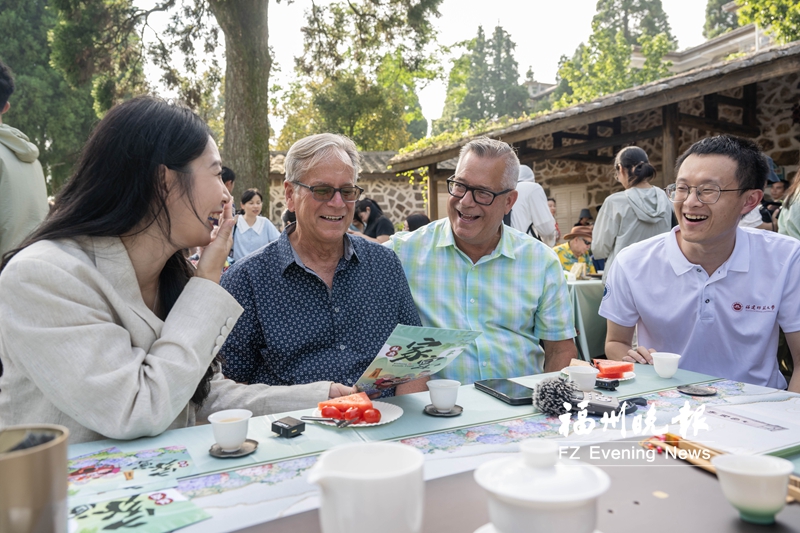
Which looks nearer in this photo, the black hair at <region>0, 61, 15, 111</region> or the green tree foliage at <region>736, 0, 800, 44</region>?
the black hair at <region>0, 61, 15, 111</region>

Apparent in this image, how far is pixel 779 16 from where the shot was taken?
12.8 meters

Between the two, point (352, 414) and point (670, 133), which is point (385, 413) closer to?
point (352, 414)

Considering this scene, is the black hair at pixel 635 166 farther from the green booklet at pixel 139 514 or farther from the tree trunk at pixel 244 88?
the tree trunk at pixel 244 88

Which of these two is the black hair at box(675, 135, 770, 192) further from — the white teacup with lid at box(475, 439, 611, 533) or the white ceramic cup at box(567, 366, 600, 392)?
the white teacup with lid at box(475, 439, 611, 533)

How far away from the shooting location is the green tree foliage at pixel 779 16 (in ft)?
40.6

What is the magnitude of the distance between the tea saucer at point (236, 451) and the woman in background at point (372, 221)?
20.8 ft

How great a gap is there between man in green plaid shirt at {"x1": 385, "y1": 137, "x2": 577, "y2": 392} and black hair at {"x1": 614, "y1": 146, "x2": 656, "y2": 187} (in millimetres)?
2956

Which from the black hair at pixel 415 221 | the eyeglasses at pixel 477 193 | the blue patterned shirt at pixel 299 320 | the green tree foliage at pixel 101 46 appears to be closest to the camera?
the blue patterned shirt at pixel 299 320

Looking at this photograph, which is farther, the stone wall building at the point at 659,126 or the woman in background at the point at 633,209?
the stone wall building at the point at 659,126

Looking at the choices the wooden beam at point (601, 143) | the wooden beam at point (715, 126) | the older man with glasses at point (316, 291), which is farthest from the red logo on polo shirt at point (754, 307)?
the wooden beam at point (601, 143)

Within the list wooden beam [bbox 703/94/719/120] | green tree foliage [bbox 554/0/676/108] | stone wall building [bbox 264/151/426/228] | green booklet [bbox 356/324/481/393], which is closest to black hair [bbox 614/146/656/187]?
wooden beam [bbox 703/94/719/120]

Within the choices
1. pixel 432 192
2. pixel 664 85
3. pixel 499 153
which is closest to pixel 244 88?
pixel 432 192

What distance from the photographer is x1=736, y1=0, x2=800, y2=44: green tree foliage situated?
12384 mm

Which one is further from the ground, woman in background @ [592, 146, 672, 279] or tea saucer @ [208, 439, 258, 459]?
woman in background @ [592, 146, 672, 279]
